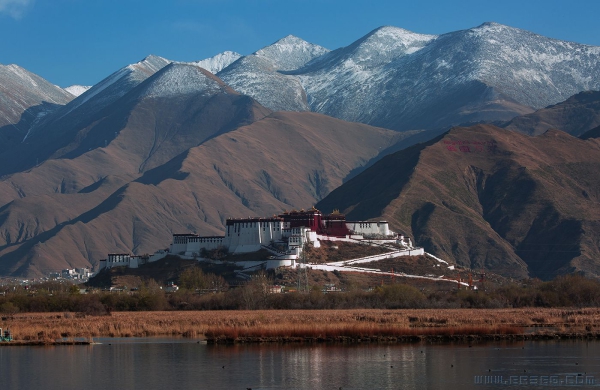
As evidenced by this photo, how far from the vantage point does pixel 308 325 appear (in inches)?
3209

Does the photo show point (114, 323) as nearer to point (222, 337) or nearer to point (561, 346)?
point (222, 337)

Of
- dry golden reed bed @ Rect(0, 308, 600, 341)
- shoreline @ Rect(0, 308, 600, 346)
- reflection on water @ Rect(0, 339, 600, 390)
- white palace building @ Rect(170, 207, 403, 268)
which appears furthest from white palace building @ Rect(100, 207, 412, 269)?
reflection on water @ Rect(0, 339, 600, 390)

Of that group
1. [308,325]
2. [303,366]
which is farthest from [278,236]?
[303,366]

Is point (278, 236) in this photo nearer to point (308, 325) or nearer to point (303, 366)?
point (308, 325)

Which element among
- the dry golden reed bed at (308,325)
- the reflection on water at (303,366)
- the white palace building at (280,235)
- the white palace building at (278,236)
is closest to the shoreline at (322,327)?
the dry golden reed bed at (308,325)

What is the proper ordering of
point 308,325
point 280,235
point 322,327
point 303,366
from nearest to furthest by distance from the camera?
point 303,366, point 322,327, point 308,325, point 280,235

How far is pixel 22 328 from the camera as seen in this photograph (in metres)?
85.8

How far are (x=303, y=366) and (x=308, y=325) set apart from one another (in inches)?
709

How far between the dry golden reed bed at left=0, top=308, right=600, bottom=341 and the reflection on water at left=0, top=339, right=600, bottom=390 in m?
4.28

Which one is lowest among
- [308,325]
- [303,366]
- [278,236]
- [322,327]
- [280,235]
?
[303,366]

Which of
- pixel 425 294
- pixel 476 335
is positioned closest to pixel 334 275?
pixel 425 294

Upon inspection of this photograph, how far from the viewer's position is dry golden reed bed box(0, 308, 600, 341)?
78375mm

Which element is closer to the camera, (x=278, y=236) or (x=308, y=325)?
(x=308, y=325)

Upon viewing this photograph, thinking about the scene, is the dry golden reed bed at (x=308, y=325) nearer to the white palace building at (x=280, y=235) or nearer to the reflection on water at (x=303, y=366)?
the reflection on water at (x=303, y=366)
